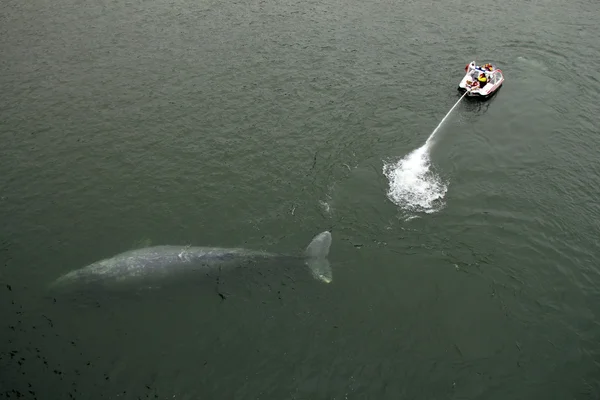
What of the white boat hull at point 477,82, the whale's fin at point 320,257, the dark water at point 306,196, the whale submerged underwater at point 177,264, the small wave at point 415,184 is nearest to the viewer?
the dark water at point 306,196

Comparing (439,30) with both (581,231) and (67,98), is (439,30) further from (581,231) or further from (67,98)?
(67,98)

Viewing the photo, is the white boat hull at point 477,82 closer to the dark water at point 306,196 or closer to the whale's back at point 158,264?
the dark water at point 306,196

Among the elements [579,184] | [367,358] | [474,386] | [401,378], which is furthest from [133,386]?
[579,184]

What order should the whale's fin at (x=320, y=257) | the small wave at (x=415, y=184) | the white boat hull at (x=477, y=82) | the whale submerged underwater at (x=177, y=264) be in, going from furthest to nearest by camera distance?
the white boat hull at (x=477, y=82) → the small wave at (x=415, y=184) → the whale's fin at (x=320, y=257) → the whale submerged underwater at (x=177, y=264)

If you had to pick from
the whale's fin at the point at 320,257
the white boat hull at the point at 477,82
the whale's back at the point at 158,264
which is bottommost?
the whale's fin at the point at 320,257

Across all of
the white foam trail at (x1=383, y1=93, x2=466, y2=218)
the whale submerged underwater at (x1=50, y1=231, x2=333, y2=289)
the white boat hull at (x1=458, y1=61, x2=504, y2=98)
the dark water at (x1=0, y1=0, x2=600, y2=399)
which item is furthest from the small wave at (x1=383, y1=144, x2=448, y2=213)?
the white boat hull at (x1=458, y1=61, x2=504, y2=98)

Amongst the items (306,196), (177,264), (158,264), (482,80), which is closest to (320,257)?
(306,196)

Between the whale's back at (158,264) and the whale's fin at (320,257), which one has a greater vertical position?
the whale's back at (158,264)

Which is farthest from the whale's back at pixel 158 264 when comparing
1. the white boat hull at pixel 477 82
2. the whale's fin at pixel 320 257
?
the white boat hull at pixel 477 82

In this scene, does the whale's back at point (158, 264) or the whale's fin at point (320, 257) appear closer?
the whale's back at point (158, 264)
